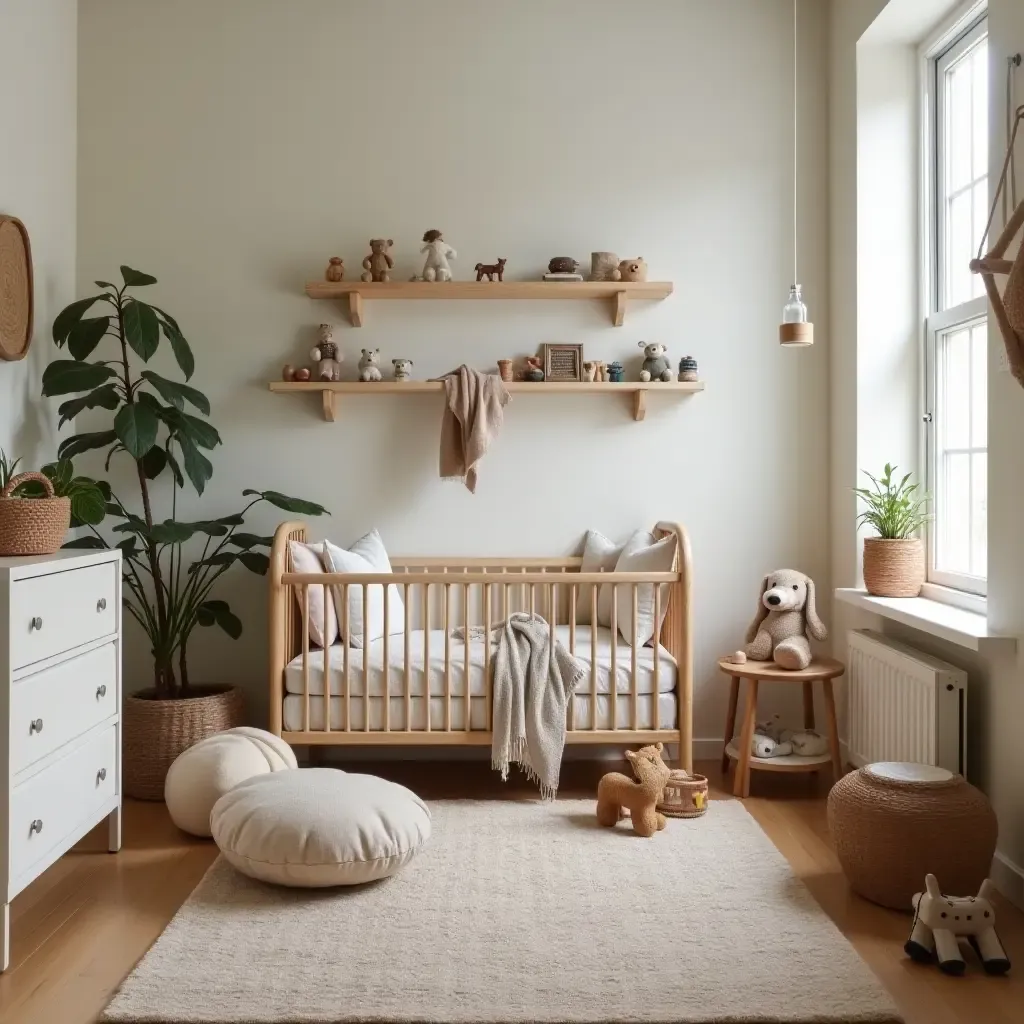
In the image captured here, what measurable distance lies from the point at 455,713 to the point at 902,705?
4.12ft

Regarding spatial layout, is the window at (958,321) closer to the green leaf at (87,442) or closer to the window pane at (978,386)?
the window pane at (978,386)

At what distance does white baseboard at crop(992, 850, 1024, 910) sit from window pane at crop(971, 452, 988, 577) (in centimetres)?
79

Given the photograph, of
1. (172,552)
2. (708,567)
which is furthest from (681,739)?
(172,552)

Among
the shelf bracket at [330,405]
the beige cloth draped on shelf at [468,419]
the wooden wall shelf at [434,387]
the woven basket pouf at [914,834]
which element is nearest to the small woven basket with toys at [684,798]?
the woven basket pouf at [914,834]

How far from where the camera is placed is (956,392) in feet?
10.2

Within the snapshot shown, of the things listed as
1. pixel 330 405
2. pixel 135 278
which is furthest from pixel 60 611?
pixel 330 405

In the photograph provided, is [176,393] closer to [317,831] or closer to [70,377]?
[70,377]

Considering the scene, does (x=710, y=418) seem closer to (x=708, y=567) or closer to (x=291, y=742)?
(x=708, y=567)

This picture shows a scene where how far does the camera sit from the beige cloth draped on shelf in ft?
11.3

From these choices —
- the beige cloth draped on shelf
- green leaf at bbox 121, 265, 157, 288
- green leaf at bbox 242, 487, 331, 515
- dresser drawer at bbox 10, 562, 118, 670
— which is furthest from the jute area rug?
green leaf at bbox 121, 265, 157, 288

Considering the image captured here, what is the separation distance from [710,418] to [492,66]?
1.45 meters

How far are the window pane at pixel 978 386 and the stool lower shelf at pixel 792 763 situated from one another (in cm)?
104

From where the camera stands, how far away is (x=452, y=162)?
3.63m

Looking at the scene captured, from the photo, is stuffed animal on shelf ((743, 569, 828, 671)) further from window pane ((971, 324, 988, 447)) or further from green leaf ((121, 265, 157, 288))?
green leaf ((121, 265, 157, 288))
